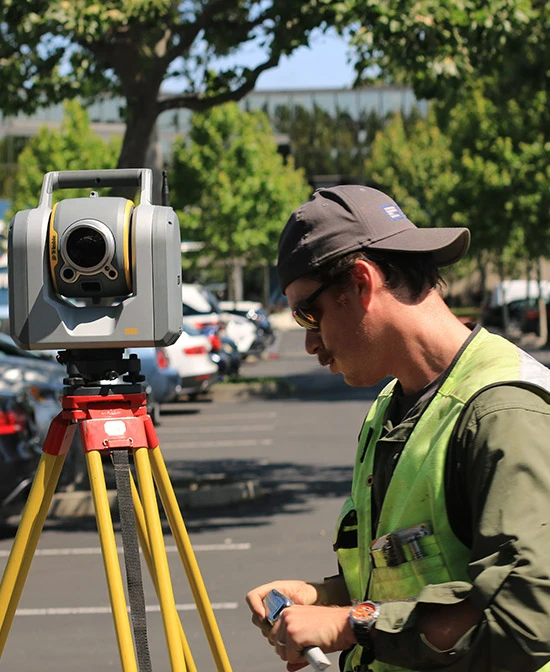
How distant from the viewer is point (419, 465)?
194 cm

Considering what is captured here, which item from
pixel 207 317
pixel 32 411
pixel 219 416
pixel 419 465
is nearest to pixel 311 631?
pixel 419 465

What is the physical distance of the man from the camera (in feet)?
5.77

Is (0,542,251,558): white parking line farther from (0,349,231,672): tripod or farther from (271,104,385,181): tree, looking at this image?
(271,104,385,181): tree

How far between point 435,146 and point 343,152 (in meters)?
11.9

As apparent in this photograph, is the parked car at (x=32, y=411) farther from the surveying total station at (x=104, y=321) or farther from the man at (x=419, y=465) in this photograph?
the man at (x=419, y=465)

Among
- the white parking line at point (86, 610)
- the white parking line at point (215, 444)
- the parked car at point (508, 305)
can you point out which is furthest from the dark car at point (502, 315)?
the white parking line at point (86, 610)

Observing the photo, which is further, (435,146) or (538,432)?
(435,146)

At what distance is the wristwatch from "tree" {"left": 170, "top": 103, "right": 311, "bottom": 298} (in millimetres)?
37510

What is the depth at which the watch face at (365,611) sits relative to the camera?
1.92 metres

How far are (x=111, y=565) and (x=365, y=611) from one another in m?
0.98

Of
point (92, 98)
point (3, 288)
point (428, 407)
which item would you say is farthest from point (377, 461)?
point (3, 288)

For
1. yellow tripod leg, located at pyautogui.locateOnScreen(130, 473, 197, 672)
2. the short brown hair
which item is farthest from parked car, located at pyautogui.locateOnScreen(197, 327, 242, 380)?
the short brown hair

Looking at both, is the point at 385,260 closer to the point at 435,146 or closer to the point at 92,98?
the point at 92,98

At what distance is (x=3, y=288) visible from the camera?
1950 centimetres
